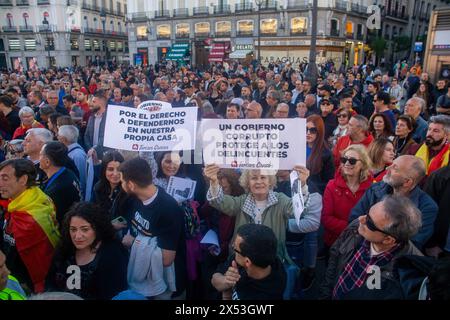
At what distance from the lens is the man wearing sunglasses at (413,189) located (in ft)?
8.96

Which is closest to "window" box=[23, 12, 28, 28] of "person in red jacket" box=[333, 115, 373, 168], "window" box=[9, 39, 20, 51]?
"window" box=[9, 39, 20, 51]

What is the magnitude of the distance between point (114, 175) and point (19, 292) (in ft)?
5.30

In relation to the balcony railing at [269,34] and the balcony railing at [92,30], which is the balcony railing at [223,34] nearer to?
the balcony railing at [269,34]

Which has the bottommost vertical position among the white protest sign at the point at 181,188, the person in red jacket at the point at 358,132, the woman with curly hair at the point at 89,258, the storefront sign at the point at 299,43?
the woman with curly hair at the point at 89,258

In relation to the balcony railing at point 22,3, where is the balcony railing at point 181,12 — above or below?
below

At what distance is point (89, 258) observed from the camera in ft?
8.03

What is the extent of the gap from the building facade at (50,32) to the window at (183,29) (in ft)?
42.1

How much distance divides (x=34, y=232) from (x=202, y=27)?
1515 inches

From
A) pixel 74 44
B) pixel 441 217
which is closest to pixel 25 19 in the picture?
pixel 74 44

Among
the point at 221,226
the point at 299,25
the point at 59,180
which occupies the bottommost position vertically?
the point at 221,226

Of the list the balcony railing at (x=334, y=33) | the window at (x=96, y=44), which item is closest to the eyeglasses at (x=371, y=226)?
the balcony railing at (x=334, y=33)

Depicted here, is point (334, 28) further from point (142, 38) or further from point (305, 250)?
point (305, 250)

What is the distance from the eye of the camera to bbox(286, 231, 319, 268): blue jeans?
10.6 feet

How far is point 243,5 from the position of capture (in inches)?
1394
